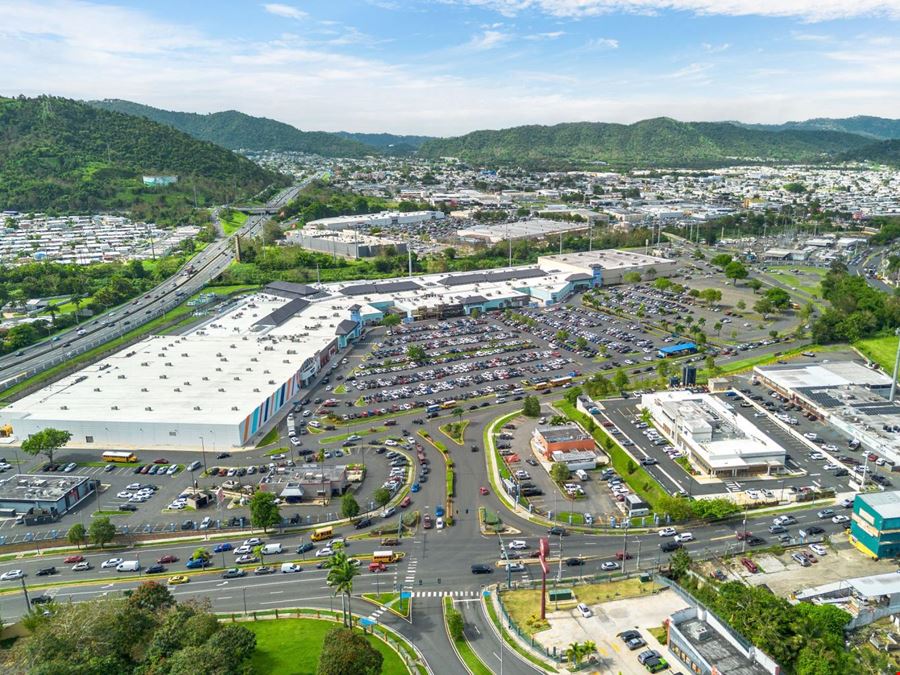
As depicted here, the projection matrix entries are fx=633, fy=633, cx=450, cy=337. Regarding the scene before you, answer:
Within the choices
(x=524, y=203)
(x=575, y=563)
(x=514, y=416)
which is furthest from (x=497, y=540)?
(x=524, y=203)

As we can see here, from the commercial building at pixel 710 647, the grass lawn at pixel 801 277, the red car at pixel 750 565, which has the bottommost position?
the red car at pixel 750 565

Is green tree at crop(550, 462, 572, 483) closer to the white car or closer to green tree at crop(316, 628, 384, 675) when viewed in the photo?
the white car

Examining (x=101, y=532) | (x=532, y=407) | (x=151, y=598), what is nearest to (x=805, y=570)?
(x=532, y=407)

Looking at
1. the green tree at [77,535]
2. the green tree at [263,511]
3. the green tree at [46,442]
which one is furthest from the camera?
the green tree at [46,442]

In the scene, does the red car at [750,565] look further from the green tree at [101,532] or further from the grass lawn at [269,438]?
the green tree at [101,532]

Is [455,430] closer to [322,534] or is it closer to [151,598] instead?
[322,534]

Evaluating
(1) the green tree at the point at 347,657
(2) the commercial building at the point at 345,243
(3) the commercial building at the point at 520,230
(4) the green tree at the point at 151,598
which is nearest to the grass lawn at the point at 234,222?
(2) the commercial building at the point at 345,243

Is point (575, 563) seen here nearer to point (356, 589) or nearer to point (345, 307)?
point (356, 589)
